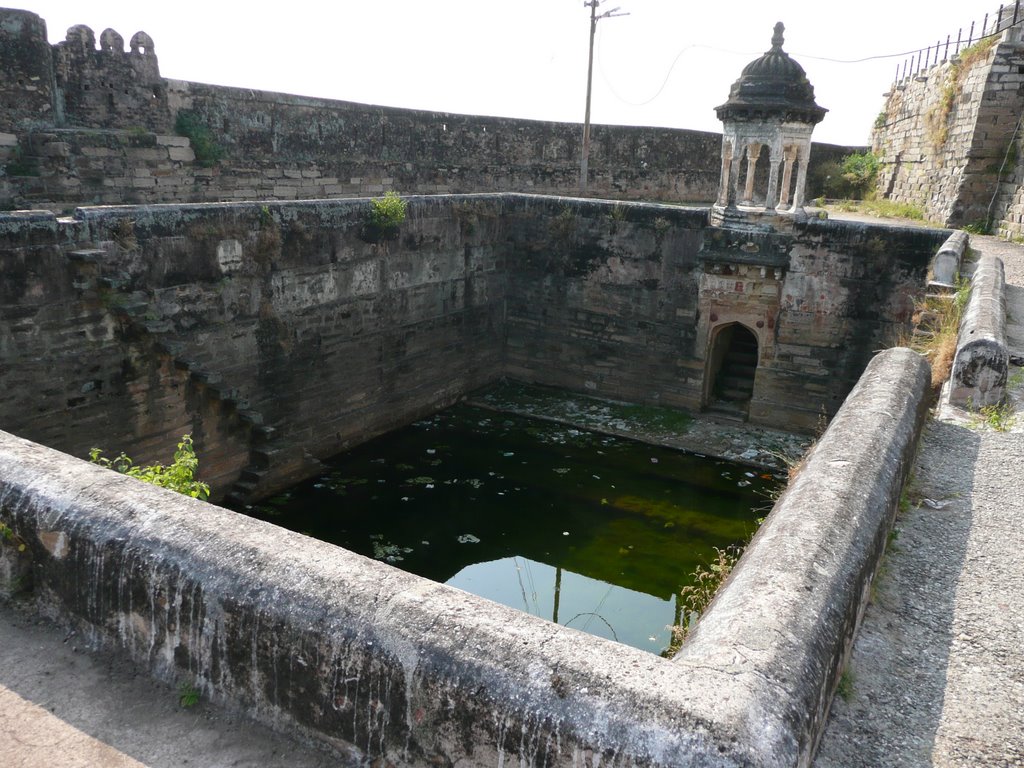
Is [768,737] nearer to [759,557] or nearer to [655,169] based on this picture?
[759,557]

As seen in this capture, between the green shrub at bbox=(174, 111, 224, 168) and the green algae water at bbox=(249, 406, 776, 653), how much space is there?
17.4 ft

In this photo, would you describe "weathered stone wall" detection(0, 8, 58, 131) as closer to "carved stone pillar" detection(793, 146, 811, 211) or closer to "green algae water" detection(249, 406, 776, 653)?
"green algae water" detection(249, 406, 776, 653)

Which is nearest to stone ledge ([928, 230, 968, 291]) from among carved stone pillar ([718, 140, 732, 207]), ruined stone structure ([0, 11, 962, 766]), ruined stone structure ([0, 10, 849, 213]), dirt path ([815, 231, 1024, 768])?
ruined stone structure ([0, 11, 962, 766])

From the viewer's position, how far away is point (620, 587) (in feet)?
25.5

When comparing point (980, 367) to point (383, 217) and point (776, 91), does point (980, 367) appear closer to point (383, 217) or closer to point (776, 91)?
point (776, 91)

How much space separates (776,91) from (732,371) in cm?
462

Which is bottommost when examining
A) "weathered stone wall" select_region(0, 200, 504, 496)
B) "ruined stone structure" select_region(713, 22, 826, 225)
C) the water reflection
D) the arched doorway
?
the water reflection

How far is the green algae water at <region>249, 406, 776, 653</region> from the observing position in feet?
25.3

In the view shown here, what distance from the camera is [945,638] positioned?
9.50 feet

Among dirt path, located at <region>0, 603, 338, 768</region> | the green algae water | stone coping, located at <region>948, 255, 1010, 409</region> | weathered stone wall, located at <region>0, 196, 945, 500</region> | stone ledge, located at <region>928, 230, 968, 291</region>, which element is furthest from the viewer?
stone ledge, located at <region>928, 230, 968, 291</region>

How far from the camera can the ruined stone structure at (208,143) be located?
10039 mm

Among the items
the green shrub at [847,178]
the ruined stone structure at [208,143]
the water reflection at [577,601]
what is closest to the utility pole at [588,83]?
the ruined stone structure at [208,143]

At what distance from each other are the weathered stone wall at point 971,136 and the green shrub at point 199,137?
43.9 ft

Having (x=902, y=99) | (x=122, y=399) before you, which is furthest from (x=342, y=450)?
(x=902, y=99)
